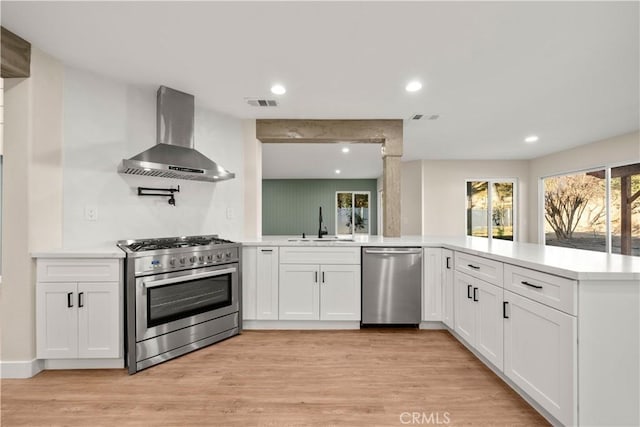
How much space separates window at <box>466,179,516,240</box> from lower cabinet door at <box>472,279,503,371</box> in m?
4.89

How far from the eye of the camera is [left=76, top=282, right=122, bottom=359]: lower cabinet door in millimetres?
2182

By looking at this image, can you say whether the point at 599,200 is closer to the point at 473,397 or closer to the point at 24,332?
the point at 473,397

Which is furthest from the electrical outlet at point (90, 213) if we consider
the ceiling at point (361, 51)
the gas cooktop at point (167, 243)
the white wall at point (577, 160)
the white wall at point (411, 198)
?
the white wall at point (577, 160)

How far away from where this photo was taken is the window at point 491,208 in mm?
6699

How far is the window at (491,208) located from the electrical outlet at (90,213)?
667 centimetres

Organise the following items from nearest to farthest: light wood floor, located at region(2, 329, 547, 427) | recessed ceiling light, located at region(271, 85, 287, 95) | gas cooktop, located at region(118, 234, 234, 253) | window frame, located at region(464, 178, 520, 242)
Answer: light wood floor, located at region(2, 329, 547, 427)
gas cooktop, located at region(118, 234, 234, 253)
recessed ceiling light, located at region(271, 85, 287, 95)
window frame, located at region(464, 178, 520, 242)

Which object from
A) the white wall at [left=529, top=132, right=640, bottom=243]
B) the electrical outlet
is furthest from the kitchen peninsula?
the white wall at [left=529, top=132, right=640, bottom=243]

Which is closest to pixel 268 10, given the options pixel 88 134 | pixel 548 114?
pixel 88 134

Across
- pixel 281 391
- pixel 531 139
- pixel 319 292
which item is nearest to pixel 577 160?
pixel 531 139

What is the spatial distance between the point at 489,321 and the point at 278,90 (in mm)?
2606

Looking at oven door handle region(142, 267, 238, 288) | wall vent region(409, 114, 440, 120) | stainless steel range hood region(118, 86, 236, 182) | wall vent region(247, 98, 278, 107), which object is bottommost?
oven door handle region(142, 267, 238, 288)

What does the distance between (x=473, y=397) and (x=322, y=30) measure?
100 inches

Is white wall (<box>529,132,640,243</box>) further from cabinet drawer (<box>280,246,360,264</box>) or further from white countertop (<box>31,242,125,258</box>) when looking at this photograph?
white countertop (<box>31,242,125,258</box>)

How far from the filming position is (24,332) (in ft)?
7.03
